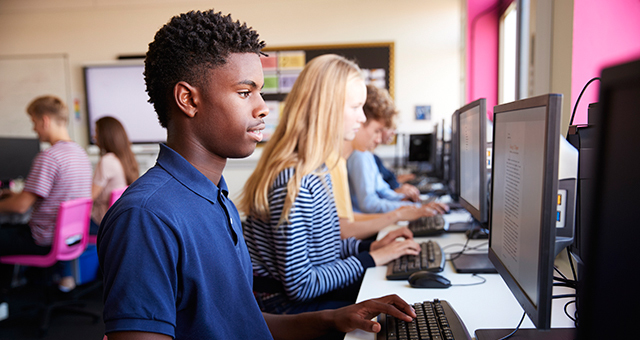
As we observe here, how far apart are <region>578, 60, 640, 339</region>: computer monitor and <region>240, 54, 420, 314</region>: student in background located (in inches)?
37.1

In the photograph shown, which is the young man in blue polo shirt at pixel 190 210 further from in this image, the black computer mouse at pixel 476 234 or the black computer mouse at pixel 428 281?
the black computer mouse at pixel 476 234

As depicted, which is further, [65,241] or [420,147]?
[420,147]

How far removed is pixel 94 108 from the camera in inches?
215

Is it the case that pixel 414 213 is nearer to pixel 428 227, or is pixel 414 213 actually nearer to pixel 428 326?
pixel 428 227

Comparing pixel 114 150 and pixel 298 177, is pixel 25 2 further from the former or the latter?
pixel 298 177

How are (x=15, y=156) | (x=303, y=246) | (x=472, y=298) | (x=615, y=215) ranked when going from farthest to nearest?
1. (x=15, y=156)
2. (x=303, y=246)
3. (x=472, y=298)
4. (x=615, y=215)

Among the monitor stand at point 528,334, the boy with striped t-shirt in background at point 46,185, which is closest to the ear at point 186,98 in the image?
the monitor stand at point 528,334

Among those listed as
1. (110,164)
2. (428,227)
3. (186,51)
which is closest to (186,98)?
(186,51)

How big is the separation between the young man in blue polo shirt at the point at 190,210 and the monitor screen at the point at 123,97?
4.88 m

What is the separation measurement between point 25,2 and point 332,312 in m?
6.40

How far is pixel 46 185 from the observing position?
2.82 m

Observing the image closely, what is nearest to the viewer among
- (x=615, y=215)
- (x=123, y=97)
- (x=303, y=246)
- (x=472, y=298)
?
(x=615, y=215)

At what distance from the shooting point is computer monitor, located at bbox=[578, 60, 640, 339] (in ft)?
1.20

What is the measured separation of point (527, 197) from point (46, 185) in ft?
9.75
